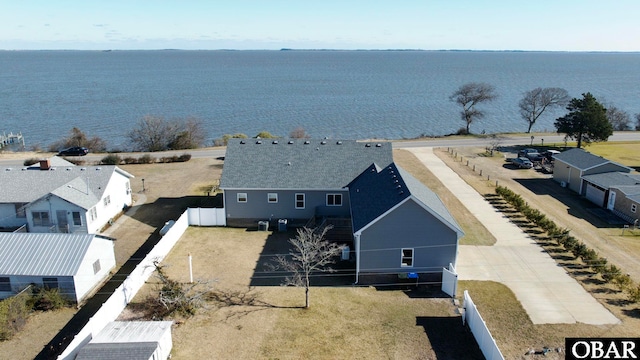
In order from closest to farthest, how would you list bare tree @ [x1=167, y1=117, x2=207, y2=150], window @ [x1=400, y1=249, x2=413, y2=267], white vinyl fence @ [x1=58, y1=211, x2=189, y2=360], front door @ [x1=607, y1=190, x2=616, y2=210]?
white vinyl fence @ [x1=58, y1=211, x2=189, y2=360] → window @ [x1=400, y1=249, x2=413, y2=267] → front door @ [x1=607, y1=190, x2=616, y2=210] → bare tree @ [x1=167, y1=117, x2=207, y2=150]

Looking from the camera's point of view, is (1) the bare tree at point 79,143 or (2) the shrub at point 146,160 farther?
(1) the bare tree at point 79,143

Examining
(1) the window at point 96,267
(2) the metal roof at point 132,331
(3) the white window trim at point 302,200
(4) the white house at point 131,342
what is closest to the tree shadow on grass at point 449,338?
(4) the white house at point 131,342

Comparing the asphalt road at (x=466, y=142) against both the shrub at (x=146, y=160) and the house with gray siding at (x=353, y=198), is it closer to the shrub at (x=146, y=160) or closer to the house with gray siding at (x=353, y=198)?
the shrub at (x=146, y=160)

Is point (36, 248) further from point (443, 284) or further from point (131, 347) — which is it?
point (443, 284)

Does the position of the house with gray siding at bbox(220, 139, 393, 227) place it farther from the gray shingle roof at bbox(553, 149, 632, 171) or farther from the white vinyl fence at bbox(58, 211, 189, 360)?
the gray shingle roof at bbox(553, 149, 632, 171)

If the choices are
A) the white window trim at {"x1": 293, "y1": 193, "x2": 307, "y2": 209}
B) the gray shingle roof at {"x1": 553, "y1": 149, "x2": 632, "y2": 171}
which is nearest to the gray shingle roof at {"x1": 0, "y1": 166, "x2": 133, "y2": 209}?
the white window trim at {"x1": 293, "y1": 193, "x2": 307, "y2": 209}
